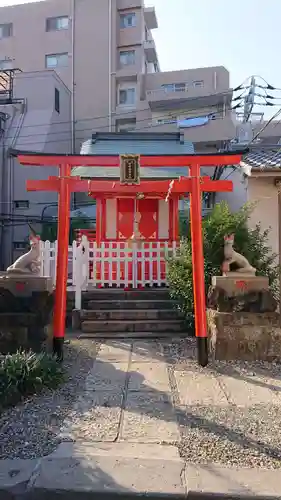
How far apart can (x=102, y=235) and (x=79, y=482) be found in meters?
9.25

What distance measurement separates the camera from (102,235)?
12.2 meters

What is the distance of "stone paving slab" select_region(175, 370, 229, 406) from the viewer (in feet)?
16.3

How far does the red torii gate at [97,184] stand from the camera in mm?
6480

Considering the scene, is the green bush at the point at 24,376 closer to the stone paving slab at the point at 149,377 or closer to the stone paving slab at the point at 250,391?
the stone paving slab at the point at 149,377

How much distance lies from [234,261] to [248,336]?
3.86 feet

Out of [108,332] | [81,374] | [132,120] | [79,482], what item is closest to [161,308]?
[108,332]

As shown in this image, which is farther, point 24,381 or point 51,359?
point 51,359

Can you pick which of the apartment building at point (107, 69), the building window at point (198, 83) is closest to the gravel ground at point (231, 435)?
the apartment building at point (107, 69)

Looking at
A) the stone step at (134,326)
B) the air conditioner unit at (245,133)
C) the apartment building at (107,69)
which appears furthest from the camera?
the apartment building at (107,69)

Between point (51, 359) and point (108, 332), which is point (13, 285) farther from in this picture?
point (108, 332)

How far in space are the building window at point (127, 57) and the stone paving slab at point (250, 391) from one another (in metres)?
30.3

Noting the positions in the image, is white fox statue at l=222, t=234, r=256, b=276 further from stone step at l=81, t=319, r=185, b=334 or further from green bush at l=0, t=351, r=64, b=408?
green bush at l=0, t=351, r=64, b=408

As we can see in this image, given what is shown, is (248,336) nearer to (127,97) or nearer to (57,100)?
(57,100)

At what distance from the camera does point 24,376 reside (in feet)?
16.3
